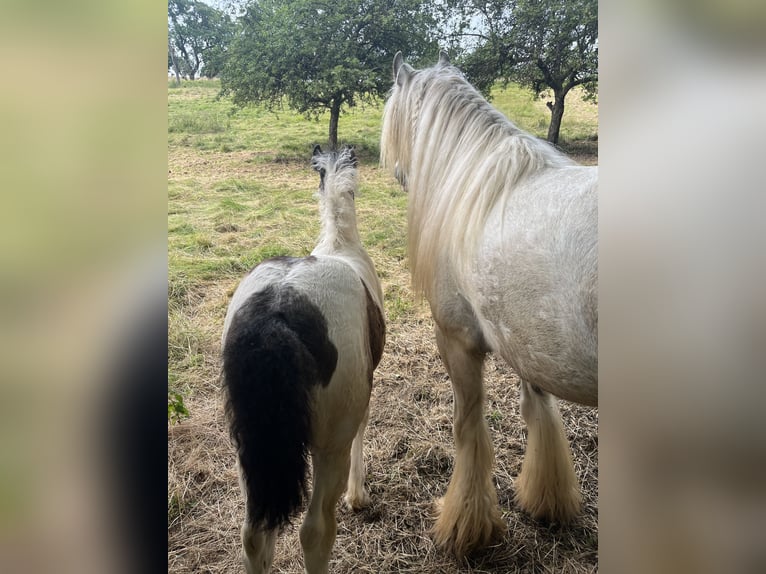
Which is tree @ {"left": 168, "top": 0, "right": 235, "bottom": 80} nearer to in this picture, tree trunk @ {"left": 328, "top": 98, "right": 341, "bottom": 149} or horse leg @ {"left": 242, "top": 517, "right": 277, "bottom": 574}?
tree trunk @ {"left": 328, "top": 98, "right": 341, "bottom": 149}

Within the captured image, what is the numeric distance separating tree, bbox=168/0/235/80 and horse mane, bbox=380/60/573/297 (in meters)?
0.53

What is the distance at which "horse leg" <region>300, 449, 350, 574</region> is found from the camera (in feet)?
3.73

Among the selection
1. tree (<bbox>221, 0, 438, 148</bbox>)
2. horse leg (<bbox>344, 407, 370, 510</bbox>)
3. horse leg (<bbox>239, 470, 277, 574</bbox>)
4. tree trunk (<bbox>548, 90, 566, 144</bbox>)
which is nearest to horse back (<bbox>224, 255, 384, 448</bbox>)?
horse leg (<bbox>239, 470, 277, 574</bbox>)

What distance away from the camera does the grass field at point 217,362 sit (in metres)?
1.38

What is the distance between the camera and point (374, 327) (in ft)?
4.33

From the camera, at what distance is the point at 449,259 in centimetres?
135


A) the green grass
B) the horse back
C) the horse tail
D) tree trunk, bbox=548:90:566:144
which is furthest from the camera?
the green grass

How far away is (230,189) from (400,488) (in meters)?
1.15

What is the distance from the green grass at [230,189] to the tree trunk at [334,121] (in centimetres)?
2

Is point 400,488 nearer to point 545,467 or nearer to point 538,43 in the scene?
point 545,467

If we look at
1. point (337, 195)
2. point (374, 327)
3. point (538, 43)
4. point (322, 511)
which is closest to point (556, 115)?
point (538, 43)

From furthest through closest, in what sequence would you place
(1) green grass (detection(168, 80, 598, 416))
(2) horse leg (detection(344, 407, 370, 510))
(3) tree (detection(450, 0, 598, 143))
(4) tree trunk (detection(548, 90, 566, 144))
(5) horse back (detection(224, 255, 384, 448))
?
(2) horse leg (detection(344, 407, 370, 510))
(1) green grass (detection(168, 80, 598, 416))
(4) tree trunk (detection(548, 90, 566, 144))
(3) tree (detection(450, 0, 598, 143))
(5) horse back (detection(224, 255, 384, 448))

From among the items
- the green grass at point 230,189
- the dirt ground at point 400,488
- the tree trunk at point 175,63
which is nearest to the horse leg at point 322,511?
the dirt ground at point 400,488
